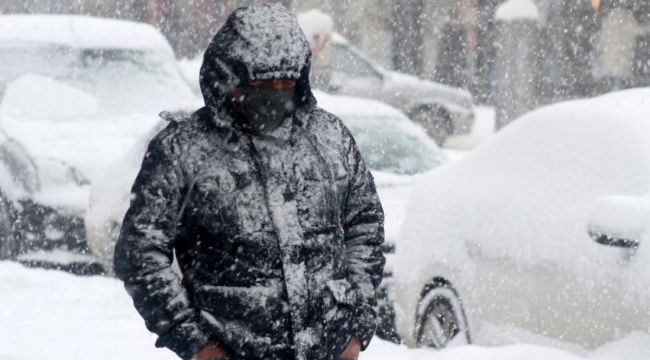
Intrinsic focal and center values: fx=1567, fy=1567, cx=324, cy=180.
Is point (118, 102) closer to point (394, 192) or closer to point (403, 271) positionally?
point (394, 192)

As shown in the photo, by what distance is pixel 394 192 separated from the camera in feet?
32.6

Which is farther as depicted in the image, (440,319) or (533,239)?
(440,319)

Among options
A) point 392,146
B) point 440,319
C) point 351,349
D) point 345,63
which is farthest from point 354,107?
point 345,63

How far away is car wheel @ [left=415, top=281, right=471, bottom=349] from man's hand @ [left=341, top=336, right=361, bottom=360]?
3.43 metres

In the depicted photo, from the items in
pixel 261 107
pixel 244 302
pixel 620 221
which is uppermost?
pixel 261 107

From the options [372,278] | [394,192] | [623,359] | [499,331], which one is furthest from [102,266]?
[372,278]

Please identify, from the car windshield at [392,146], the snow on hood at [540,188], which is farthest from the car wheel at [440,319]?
the car windshield at [392,146]

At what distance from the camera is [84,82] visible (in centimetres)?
1270

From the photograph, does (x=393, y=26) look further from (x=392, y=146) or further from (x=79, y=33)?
(x=392, y=146)

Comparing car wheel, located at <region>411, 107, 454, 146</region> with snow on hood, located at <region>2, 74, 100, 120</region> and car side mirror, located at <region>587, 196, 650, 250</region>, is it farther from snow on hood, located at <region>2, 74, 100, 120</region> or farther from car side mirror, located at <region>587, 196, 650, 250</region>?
car side mirror, located at <region>587, 196, 650, 250</region>

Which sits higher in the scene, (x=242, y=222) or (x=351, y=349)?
(x=242, y=222)

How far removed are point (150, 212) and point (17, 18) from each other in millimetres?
9912

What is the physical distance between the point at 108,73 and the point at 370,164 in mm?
3141

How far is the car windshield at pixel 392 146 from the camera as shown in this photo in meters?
10.7
